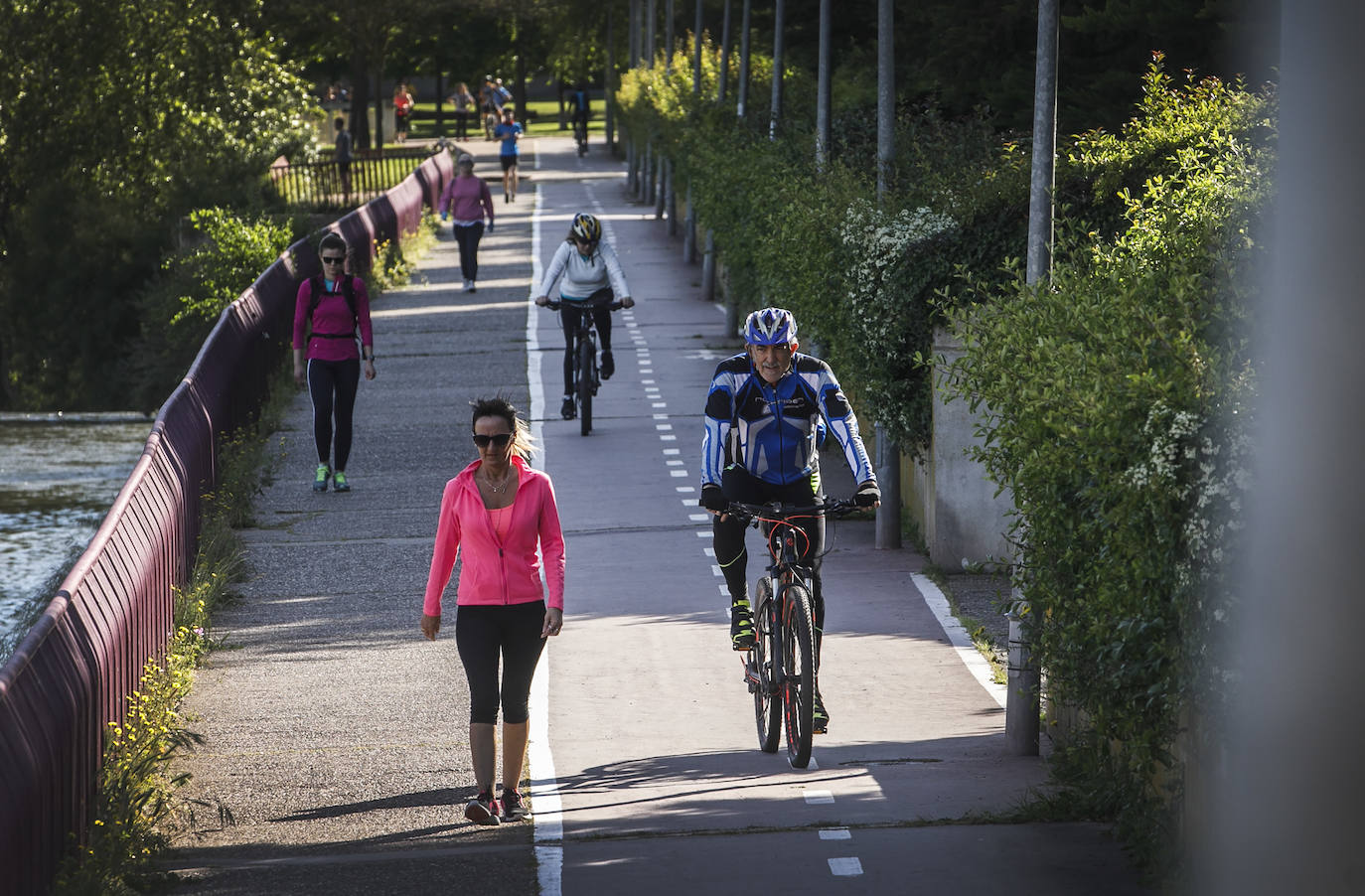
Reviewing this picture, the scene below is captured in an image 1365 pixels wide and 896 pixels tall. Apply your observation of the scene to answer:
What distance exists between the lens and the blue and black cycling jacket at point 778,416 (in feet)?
28.5

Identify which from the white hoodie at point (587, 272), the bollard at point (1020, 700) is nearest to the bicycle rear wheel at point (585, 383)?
the white hoodie at point (587, 272)

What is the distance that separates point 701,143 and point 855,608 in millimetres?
18534

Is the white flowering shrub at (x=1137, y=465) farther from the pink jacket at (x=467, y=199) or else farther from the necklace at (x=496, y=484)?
the pink jacket at (x=467, y=199)

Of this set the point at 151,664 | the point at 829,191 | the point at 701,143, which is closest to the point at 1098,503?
the point at 151,664

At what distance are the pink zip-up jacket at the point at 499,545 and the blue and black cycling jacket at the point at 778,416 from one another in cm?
116

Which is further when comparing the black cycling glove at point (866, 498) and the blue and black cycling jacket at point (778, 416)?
the blue and black cycling jacket at point (778, 416)

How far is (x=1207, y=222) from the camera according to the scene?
8.41 m

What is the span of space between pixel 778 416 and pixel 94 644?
2919mm

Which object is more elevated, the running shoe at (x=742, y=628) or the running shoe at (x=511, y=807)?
the running shoe at (x=742, y=628)

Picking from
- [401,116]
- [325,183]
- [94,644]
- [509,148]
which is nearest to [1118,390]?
[94,644]

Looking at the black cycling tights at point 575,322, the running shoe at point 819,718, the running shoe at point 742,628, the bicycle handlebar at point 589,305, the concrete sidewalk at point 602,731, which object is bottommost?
the concrete sidewalk at point 602,731

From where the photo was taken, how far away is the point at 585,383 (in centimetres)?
1806

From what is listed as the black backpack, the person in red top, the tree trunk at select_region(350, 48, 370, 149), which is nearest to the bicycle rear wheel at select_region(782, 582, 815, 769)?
the person in red top

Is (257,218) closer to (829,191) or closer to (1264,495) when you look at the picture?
(829,191)
